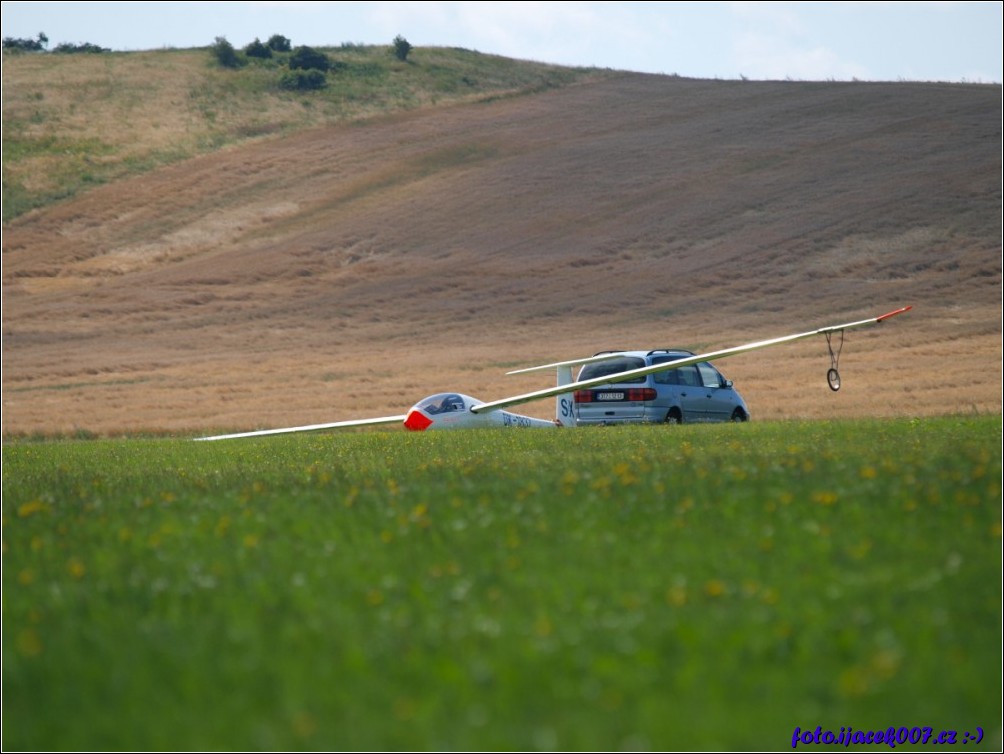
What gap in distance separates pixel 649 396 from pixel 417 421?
16.2 ft

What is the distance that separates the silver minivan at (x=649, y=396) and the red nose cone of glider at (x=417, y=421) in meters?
3.19

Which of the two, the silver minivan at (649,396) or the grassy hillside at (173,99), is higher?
the grassy hillside at (173,99)

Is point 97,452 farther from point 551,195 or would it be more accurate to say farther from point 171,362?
point 551,195

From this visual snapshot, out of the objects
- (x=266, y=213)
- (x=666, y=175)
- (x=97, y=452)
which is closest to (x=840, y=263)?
(x=666, y=175)

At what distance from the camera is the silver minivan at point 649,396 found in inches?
974

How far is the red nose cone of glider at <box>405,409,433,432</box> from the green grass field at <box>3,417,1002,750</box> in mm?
12567

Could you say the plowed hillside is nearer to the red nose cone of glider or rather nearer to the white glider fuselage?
the white glider fuselage

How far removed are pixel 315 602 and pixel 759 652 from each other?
9.71ft

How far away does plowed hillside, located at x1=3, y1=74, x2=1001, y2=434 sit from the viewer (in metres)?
40.4

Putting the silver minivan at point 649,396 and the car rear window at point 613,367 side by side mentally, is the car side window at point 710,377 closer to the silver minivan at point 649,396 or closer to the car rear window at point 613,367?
the silver minivan at point 649,396

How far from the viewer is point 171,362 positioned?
4741cm

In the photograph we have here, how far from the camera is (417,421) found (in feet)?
83.1

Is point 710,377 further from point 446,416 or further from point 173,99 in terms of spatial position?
point 173,99

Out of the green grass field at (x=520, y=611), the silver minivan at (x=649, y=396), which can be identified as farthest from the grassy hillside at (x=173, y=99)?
the green grass field at (x=520, y=611)
